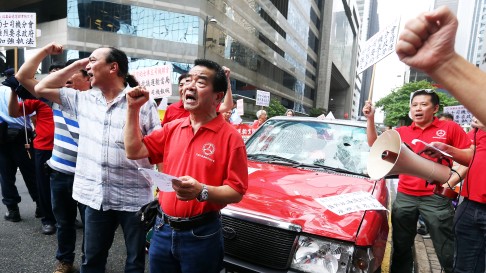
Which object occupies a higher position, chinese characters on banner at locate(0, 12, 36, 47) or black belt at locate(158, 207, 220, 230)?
chinese characters on banner at locate(0, 12, 36, 47)

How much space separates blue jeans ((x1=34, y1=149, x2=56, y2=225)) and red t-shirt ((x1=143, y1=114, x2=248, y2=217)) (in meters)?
2.59

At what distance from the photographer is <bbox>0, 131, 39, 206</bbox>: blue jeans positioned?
432 cm

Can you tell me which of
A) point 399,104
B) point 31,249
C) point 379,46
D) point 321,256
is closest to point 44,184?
point 31,249

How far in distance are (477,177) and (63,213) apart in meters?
3.56

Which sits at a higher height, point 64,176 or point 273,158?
point 273,158

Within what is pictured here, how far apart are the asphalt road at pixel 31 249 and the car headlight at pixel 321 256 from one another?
2025 mm

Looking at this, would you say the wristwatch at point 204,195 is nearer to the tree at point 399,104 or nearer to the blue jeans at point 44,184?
the blue jeans at point 44,184

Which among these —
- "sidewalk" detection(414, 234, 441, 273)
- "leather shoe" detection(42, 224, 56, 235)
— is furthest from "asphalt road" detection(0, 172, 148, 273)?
"sidewalk" detection(414, 234, 441, 273)

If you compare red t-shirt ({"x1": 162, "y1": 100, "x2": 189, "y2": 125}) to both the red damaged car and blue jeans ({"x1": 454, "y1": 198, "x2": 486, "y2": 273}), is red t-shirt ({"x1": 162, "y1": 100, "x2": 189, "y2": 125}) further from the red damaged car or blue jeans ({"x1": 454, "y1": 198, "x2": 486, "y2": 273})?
blue jeans ({"x1": 454, "y1": 198, "x2": 486, "y2": 273})

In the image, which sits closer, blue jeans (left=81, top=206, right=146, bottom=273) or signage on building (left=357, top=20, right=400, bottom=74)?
blue jeans (left=81, top=206, right=146, bottom=273)

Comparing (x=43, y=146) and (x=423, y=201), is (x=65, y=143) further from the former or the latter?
(x=423, y=201)

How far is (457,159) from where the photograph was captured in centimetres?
267

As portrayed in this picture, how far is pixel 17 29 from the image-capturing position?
6887 millimetres

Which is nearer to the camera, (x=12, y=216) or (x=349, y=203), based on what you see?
(x=349, y=203)
